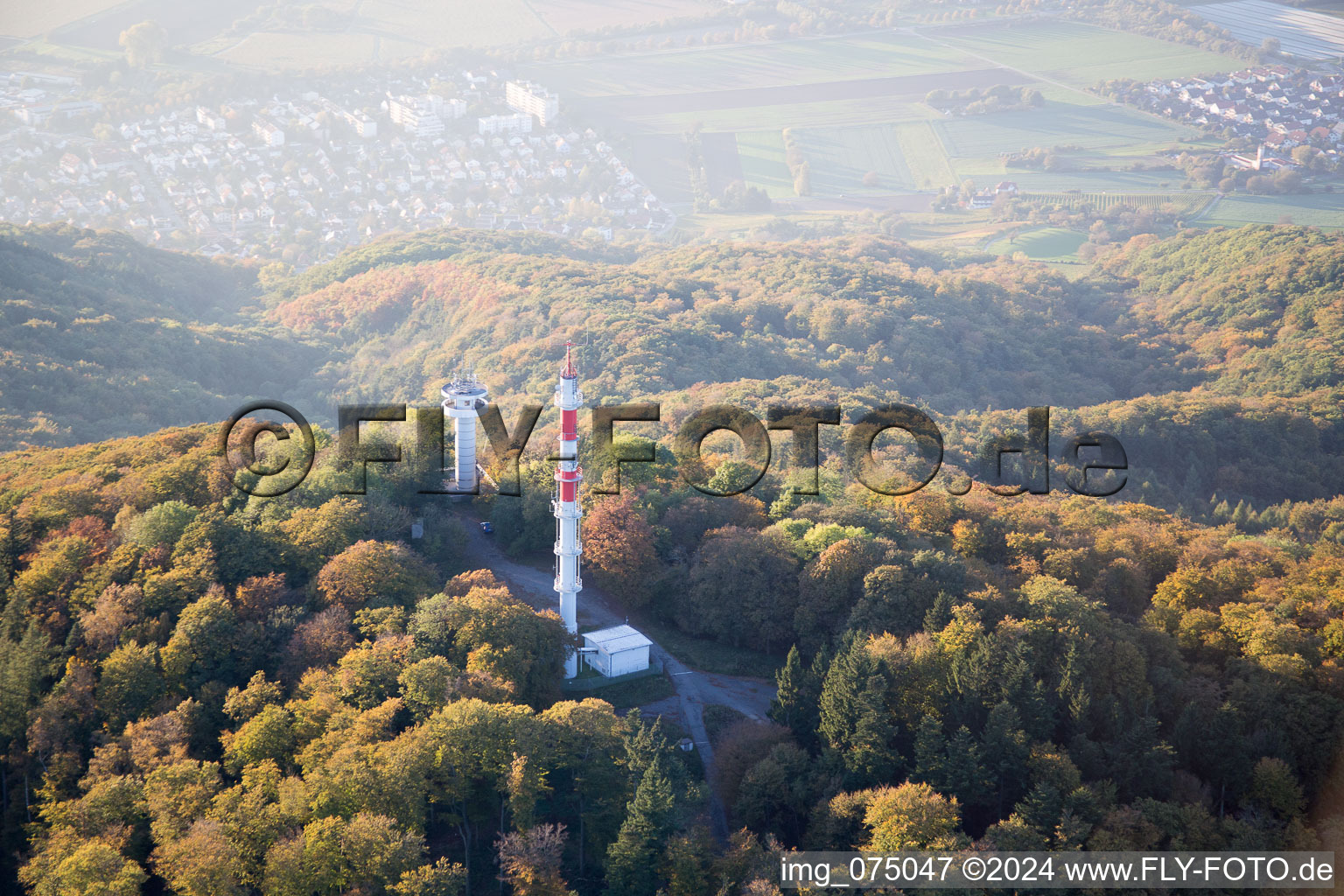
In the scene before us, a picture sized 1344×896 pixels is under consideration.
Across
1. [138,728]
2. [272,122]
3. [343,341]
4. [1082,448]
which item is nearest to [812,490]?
[138,728]

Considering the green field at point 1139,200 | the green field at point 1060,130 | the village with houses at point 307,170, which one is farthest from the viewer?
the green field at point 1060,130

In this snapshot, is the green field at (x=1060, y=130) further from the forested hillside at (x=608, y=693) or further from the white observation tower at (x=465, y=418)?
the white observation tower at (x=465, y=418)

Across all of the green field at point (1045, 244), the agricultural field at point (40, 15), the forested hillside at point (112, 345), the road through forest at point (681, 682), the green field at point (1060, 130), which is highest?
the agricultural field at point (40, 15)

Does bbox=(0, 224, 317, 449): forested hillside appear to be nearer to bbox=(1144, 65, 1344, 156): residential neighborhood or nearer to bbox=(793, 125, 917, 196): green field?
bbox=(793, 125, 917, 196): green field

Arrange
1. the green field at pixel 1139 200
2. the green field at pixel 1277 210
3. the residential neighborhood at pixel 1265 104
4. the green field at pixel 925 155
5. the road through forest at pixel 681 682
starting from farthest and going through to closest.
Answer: the green field at pixel 925 155, the residential neighborhood at pixel 1265 104, the green field at pixel 1139 200, the green field at pixel 1277 210, the road through forest at pixel 681 682

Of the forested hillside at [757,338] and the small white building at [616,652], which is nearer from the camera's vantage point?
the small white building at [616,652]

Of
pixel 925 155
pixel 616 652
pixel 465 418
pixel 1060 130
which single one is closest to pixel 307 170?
pixel 925 155

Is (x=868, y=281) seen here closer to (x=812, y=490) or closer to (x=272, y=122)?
(x=812, y=490)

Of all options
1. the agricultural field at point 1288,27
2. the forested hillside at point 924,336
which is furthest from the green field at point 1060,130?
the forested hillside at point 924,336
